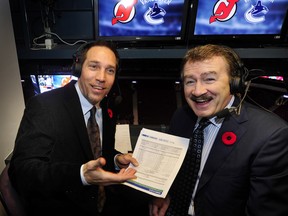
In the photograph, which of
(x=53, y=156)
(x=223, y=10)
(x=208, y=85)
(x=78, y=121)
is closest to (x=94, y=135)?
(x=78, y=121)

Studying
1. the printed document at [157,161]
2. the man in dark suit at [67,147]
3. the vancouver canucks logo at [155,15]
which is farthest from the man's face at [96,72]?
the vancouver canucks logo at [155,15]

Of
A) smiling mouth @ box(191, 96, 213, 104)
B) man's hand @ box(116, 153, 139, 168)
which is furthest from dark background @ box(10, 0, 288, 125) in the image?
smiling mouth @ box(191, 96, 213, 104)

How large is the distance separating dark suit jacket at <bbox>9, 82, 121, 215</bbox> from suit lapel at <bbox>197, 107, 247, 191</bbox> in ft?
1.89

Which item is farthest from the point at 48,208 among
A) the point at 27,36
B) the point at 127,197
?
the point at 27,36

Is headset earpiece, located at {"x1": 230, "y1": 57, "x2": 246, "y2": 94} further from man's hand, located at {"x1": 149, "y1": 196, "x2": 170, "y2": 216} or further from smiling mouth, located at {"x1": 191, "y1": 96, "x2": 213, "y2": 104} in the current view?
man's hand, located at {"x1": 149, "y1": 196, "x2": 170, "y2": 216}

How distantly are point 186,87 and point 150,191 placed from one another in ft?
1.70

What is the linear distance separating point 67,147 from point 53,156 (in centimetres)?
8

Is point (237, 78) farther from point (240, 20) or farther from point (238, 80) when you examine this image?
point (240, 20)

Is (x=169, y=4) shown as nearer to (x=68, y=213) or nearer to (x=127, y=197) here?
(x=127, y=197)

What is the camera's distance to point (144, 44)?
6.03ft

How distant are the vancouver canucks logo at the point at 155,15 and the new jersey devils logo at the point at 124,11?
3.9 inches

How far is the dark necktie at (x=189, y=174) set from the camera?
3.95ft

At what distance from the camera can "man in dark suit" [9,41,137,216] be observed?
3.25ft

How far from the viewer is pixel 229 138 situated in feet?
3.67
